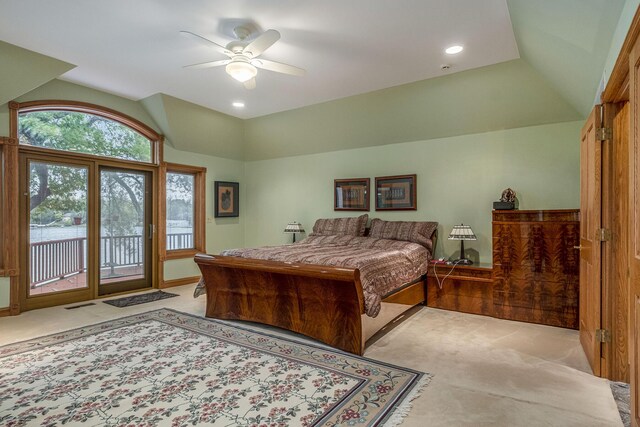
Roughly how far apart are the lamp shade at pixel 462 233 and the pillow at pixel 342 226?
1.37 meters

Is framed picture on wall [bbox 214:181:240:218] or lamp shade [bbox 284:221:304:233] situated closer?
lamp shade [bbox 284:221:304:233]

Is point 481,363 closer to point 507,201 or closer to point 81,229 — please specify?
point 507,201

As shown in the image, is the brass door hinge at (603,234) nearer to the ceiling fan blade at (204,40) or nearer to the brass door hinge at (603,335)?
the brass door hinge at (603,335)

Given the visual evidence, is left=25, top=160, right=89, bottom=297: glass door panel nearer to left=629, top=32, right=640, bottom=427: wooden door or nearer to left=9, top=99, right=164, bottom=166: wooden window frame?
left=9, top=99, right=164, bottom=166: wooden window frame

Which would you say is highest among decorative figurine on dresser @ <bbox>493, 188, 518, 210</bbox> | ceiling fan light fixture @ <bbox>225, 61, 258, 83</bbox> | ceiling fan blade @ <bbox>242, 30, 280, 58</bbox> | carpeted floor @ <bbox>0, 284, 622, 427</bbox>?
ceiling fan blade @ <bbox>242, 30, 280, 58</bbox>

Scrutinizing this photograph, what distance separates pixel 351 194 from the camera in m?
5.84

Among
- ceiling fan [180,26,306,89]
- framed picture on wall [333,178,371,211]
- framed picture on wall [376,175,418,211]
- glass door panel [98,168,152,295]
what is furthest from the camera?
framed picture on wall [333,178,371,211]

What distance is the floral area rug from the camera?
204 cm

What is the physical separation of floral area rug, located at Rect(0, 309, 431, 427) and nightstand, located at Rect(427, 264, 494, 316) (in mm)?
2014

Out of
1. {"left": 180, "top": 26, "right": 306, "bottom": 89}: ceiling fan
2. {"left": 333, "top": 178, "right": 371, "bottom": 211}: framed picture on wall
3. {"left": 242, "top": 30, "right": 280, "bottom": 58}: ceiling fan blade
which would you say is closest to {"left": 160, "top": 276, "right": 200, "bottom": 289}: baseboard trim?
{"left": 333, "top": 178, "right": 371, "bottom": 211}: framed picture on wall

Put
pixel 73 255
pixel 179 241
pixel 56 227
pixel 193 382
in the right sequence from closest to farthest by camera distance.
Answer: pixel 193 382, pixel 56 227, pixel 73 255, pixel 179 241

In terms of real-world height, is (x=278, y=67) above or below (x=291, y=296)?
above

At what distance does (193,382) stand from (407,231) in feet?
11.1

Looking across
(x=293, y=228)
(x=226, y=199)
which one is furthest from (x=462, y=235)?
(x=226, y=199)
